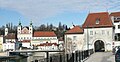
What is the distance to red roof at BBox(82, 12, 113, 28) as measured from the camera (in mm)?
67800

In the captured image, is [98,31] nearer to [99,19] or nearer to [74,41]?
[99,19]

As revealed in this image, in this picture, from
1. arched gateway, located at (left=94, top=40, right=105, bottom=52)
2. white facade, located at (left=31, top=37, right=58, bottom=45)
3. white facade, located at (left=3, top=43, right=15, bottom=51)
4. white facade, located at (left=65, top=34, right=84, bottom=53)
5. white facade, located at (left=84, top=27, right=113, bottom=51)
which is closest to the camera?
white facade, located at (left=84, top=27, right=113, bottom=51)

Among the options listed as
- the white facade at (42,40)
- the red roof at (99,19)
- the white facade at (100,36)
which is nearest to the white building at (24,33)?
the white facade at (42,40)

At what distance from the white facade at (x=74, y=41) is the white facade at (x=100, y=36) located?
101 inches

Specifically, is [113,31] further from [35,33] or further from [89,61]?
[35,33]

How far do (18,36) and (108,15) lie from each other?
338 feet

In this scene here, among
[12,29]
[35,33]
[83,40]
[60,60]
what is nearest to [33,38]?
[35,33]

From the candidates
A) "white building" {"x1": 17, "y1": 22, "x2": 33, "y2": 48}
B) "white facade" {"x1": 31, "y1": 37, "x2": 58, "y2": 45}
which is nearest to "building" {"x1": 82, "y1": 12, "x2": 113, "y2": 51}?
"white facade" {"x1": 31, "y1": 37, "x2": 58, "y2": 45}

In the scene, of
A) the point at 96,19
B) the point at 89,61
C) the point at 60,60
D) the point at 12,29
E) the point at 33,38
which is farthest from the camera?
the point at 12,29

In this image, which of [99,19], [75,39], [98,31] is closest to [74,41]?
[75,39]

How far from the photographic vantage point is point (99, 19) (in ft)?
229

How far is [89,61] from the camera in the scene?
29.9 meters

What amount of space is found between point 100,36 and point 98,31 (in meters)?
1.79

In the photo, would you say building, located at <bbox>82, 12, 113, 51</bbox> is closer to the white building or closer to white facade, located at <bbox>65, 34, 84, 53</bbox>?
white facade, located at <bbox>65, 34, 84, 53</bbox>
